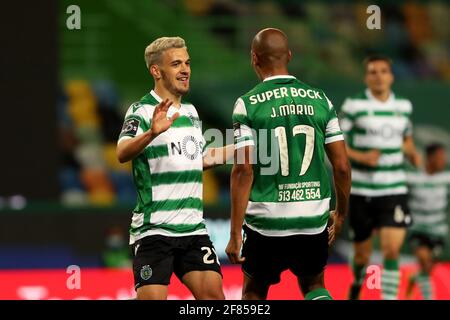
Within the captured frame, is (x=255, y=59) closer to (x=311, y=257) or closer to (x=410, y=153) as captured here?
(x=311, y=257)

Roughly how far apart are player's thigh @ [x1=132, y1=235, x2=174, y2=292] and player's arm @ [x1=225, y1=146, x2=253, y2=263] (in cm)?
41

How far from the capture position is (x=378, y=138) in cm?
1097

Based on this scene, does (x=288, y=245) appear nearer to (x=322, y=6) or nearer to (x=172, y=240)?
(x=172, y=240)

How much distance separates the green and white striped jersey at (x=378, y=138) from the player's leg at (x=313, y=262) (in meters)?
3.43

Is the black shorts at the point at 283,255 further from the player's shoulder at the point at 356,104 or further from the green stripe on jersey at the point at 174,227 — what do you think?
the player's shoulder at the point at 356,104

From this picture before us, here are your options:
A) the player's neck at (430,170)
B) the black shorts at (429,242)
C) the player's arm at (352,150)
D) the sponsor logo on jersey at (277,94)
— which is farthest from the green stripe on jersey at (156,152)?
the player's neck at (430,170)

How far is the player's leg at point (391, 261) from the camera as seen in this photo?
10867 mm

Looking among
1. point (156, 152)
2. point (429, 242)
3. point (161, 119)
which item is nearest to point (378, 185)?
point (429, 242)

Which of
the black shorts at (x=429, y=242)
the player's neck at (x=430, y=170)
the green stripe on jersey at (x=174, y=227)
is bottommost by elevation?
the black shorts at (x=429, y=242)

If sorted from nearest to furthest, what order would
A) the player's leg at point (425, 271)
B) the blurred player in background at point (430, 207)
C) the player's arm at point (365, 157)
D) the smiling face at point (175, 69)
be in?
the smiling face at point (175, 69) → the player's arm at point (365, 157) → the player's leg at point (425, 271) → the blurred player in background at point (430, 207)

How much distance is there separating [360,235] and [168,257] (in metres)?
3.94

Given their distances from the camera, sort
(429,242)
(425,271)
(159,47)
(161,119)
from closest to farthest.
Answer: (161,119), (159,47), (425,271), (429,242)

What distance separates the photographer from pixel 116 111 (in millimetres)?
18812

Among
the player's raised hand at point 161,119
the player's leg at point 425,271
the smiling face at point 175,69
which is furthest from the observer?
the player's leg at point 425,271
